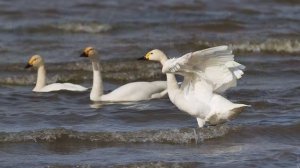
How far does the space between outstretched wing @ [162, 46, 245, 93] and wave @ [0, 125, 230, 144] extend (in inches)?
20.9

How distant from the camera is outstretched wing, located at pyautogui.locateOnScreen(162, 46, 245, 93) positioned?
1020 cm

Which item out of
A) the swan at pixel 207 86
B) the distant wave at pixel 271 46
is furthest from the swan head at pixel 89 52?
the distant wave at pixel 271 46

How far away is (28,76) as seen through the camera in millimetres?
16344

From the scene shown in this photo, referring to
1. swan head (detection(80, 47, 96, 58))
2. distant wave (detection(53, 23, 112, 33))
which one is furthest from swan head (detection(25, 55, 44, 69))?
distant wave (detection(53, 23, 112, 33))

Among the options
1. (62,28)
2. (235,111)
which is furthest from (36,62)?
(62,28)

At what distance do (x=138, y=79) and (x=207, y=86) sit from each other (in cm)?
506

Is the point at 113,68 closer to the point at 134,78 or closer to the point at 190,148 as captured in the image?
the point at 134,78

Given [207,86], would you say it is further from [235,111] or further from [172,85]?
[235,111]

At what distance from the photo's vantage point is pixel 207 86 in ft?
35.9

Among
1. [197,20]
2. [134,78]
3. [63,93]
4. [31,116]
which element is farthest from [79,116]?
[197,20]

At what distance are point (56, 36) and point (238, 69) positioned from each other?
10127 mm

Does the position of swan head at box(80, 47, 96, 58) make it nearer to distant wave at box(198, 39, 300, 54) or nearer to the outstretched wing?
the outstretched wing

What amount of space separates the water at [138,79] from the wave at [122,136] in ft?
0.04

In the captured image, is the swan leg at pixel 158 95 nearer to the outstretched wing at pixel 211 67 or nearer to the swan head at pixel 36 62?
the swan head at pixel 36 62
